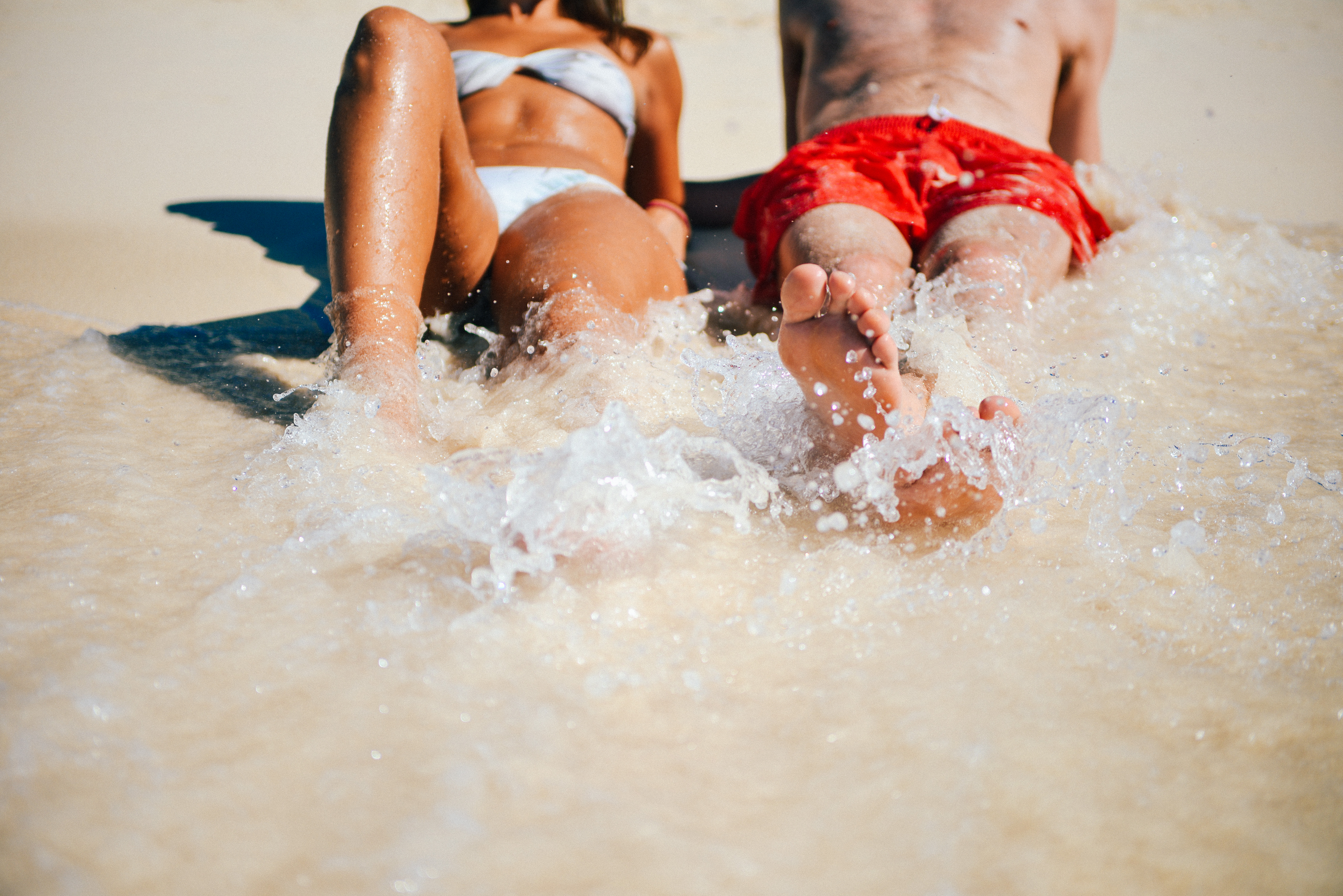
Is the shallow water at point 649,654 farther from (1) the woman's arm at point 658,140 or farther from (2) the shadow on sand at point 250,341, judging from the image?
(1) the woman's arm at point 658,140

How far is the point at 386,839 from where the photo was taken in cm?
71

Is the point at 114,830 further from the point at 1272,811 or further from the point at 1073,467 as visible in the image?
the point at 1073,467

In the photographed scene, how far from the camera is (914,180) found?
6.88 ft

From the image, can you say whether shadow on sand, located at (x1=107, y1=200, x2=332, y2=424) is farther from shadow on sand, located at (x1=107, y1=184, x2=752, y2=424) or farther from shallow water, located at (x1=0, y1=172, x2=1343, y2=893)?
shallow water, located at (x1=0, y1=172, x2=1343, y2=893)

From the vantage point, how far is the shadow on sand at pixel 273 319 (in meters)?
1.69

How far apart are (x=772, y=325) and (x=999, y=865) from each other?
156cm

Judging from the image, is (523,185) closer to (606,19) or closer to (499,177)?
(499,177)

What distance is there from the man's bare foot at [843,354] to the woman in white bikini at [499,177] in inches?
22.2

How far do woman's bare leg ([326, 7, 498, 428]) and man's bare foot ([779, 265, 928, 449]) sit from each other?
0.66 meters

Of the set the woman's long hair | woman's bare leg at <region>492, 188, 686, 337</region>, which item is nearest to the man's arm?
the woman's long hair

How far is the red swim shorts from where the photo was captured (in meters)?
2.01

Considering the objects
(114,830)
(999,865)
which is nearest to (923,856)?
(999,865)

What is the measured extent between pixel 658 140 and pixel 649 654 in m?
2.13

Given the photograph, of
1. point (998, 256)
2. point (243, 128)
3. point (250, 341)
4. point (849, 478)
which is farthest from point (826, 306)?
point (243, 128)
